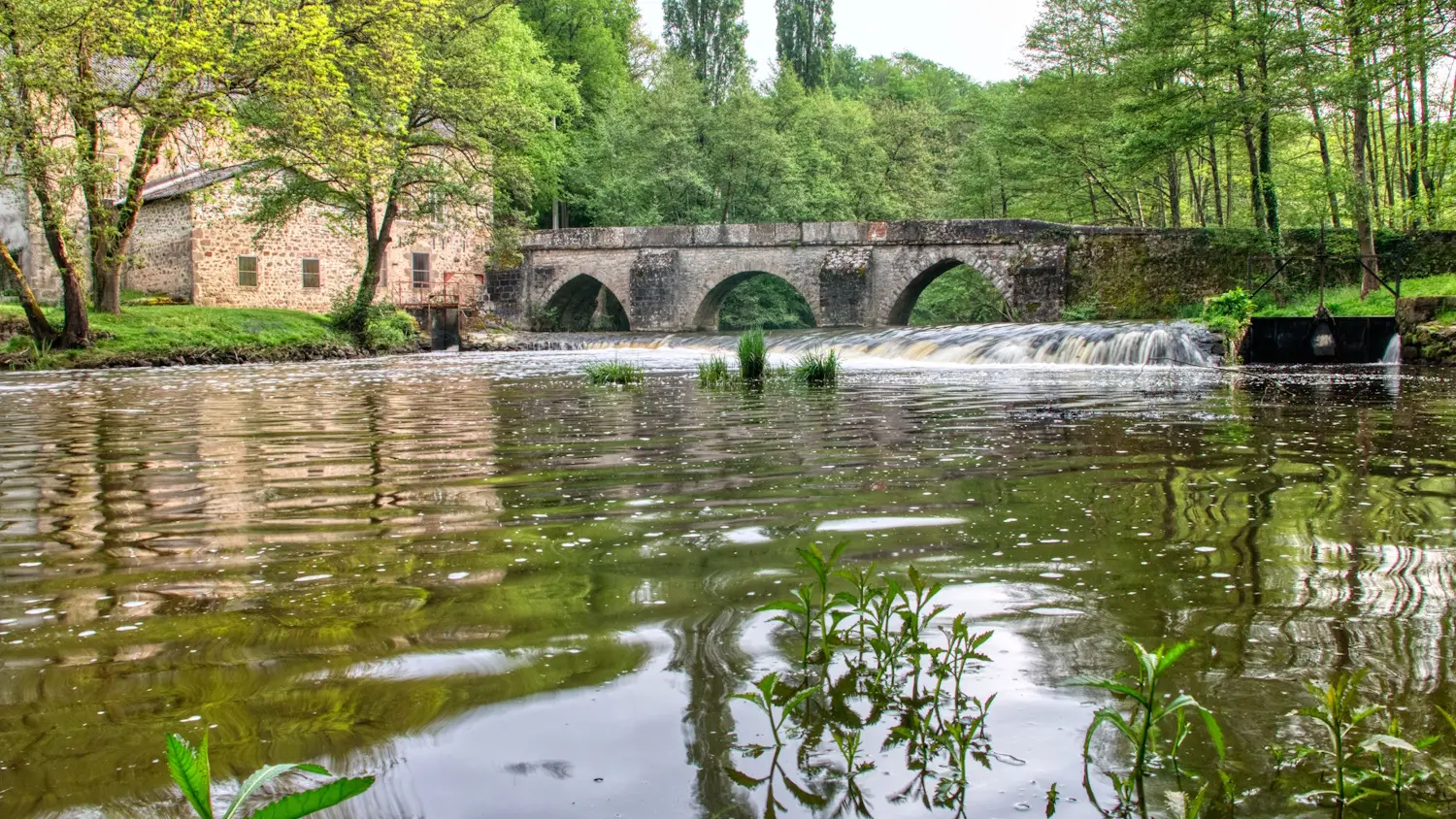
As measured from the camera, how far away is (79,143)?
54.6ft

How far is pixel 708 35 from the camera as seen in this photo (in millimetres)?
41031

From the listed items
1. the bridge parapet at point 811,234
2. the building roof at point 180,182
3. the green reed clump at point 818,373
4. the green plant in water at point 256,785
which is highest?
the building roof at point 180,182

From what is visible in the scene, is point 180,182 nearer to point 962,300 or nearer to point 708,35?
point 708,35

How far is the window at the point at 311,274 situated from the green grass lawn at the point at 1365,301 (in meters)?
22.7

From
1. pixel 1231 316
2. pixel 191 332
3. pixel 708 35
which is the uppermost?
pixel 708 35

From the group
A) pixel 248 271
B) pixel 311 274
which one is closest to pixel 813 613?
pixel 248 271

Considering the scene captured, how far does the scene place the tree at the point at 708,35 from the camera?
134 ft

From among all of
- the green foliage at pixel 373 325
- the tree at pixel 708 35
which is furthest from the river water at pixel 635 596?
the tree at pixel 708 35

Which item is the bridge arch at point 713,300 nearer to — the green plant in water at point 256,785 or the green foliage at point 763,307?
the green foliage at point 763,307

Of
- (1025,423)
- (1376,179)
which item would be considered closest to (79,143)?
(1025,423)

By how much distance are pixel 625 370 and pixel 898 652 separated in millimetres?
9865

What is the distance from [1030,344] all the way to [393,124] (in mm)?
14293

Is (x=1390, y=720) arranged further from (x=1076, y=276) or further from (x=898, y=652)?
(x=1076, y=276)

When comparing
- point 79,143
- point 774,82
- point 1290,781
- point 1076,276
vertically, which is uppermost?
point 774,82
